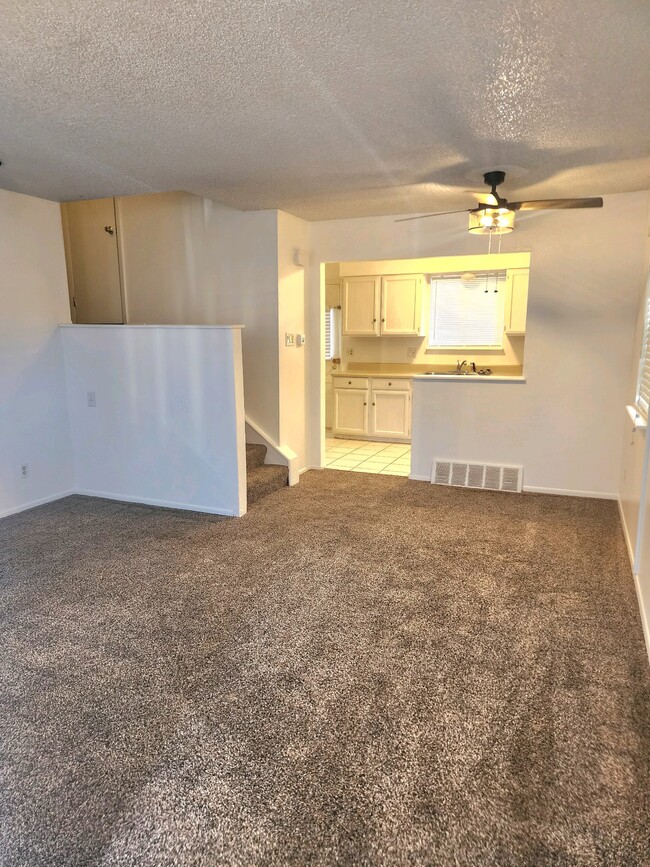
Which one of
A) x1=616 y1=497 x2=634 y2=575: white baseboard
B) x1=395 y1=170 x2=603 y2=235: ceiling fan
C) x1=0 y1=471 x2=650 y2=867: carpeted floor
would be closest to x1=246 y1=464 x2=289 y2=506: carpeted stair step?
x1=0 y1=471 x2=650 y2=867: carpeted floor

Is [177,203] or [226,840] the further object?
[177,203]

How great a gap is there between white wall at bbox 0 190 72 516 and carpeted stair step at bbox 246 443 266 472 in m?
1.65

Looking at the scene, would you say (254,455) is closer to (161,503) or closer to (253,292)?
(161,503)

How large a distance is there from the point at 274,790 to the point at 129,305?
5.05 m

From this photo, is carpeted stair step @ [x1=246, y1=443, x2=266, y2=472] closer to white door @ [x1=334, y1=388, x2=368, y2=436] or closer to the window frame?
white door @ [x1=334, y1=388, x2=368, y2=436]

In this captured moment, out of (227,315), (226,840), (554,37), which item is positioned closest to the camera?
(226,840)

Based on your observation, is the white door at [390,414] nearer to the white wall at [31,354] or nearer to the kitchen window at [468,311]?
the kitchen window at [468,311]

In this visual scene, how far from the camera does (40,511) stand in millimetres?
4352

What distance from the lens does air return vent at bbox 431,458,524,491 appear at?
482cm

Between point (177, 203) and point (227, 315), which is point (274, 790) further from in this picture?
point (177, 203)

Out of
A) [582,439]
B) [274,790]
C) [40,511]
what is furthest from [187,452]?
[582,439]

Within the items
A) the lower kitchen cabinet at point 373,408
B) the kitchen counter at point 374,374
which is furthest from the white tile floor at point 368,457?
the kitchen counter at point 374,374

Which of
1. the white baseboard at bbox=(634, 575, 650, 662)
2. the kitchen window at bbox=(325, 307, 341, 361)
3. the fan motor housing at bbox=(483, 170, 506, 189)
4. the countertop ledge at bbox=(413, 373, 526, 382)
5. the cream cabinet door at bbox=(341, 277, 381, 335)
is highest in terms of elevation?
the fan motor housing at bbox=(483, 170, 506, 189)

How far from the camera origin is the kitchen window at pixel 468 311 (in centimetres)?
671
